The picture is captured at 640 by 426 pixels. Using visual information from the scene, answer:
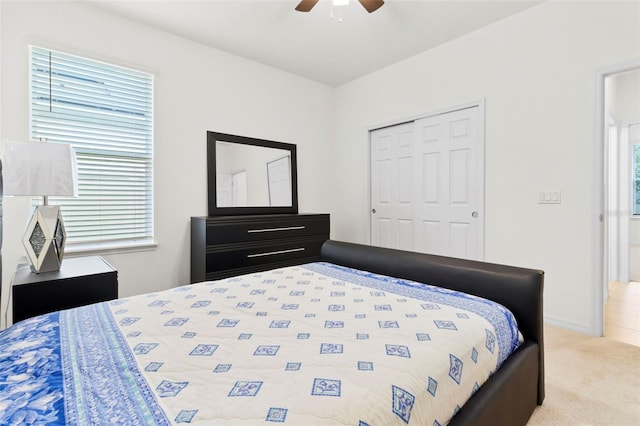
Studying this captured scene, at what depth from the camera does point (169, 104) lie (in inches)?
128

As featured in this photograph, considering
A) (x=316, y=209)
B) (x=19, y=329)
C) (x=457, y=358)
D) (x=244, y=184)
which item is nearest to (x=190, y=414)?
(x=457, y=358)

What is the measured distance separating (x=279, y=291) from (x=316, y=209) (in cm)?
294

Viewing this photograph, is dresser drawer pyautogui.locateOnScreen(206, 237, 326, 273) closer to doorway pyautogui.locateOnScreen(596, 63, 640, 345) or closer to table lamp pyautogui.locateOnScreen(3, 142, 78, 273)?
table lamp pyautogui.locateOnScreen(3, 142, 78, 273)

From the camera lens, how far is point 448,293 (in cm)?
164

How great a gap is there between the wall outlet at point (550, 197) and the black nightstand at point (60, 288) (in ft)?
11.2

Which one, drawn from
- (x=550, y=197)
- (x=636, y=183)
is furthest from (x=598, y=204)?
(x=636, y=183)

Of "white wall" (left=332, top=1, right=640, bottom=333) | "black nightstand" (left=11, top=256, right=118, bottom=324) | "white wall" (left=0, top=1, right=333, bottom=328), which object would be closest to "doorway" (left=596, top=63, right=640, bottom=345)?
"white wall" (left=332, top=1, right=640, bottom=333)

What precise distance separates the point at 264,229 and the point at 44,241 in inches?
71.5

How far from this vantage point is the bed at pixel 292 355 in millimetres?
773

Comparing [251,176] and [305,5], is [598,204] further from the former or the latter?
[251,176]

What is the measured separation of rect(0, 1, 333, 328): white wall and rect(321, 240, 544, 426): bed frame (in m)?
2.19

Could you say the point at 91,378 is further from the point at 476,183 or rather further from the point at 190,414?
the point at 476,183

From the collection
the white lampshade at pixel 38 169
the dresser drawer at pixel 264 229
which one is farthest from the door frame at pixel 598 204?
the white lampshade at pixel 38 169

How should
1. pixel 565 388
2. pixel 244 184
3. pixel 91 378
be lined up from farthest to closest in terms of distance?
pixel 244 184 → pixel 565 388 → pixel 91 378
